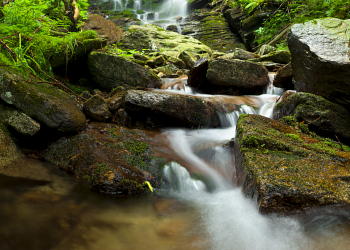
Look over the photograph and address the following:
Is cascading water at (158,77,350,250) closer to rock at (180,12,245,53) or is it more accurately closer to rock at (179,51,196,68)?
rock at (179,51,196,68)

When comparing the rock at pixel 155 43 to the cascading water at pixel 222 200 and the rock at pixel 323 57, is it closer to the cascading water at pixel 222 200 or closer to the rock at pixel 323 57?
the rock at pixel 323 57

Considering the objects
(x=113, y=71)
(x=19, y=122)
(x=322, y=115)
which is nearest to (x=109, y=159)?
(x=19, y=122)

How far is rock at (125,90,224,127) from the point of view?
4.74 meters

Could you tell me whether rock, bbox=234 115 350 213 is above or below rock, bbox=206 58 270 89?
below

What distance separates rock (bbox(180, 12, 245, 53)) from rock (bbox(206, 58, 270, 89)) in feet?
38.0

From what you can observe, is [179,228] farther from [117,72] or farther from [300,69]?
[117,72]

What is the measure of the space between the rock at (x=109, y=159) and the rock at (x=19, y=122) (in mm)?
435

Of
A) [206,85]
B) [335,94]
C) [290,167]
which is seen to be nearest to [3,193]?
[290,167]

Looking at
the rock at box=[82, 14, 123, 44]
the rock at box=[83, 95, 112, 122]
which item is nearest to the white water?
the rock at box=[83, 95, 112, 122]

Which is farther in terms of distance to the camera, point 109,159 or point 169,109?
point 169,109

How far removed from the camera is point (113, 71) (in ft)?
20.4

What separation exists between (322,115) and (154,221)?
154 inches

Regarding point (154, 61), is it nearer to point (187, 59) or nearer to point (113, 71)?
point (187, 59)

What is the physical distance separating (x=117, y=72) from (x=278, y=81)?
217 inches
